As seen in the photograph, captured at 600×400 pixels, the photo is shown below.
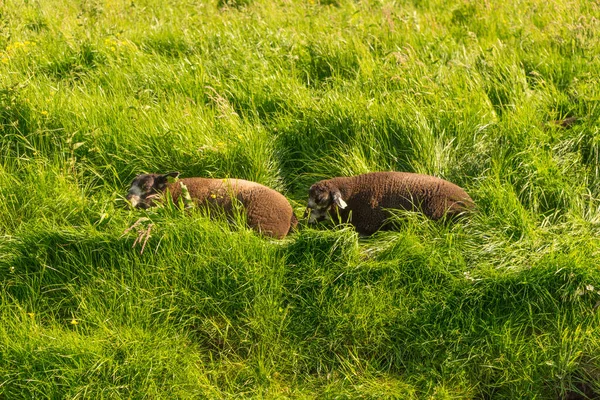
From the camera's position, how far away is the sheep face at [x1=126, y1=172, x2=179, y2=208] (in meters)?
5.46

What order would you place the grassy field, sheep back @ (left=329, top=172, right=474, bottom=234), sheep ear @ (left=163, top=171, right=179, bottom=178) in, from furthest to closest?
sheep ear @ (left=163, top=171, right=179, bottom=178) → sheep back @ (left=329, top=172, right=474, bottom=234) → the grassy field

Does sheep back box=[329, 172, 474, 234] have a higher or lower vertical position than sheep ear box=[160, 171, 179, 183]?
lower

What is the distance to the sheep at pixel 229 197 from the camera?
5445 mm

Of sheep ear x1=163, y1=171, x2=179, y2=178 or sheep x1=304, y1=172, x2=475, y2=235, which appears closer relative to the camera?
sheep x1=304, y1=172, x2=475, y2=235

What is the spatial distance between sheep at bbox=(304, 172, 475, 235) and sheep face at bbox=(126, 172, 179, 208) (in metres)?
1.22

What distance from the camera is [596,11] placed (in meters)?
7.90

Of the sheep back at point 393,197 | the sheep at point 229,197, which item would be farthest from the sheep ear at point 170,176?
the sheep back at point 393,197

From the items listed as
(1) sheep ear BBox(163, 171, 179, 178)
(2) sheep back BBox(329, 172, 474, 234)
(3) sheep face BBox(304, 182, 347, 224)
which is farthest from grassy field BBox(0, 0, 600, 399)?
(3) sheep face BBox(304, 182, 347, 224)

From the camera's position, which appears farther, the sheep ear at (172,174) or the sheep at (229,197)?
the sheep ear at (172,174)

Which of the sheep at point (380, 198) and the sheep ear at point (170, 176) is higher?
the sheep ear at point (170, 176)

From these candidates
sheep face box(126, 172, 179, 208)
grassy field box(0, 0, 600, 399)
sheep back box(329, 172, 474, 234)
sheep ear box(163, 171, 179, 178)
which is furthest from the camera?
sheep ear box(163, 171, 179, 178)

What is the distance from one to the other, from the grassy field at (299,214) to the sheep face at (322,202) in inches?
15.4

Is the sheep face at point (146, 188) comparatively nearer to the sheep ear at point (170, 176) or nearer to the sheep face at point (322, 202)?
the sheep ear at point (170, 176)

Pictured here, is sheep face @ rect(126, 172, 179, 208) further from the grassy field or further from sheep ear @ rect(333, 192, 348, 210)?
sheep ear @ rect(333, 192, 348, 210)
